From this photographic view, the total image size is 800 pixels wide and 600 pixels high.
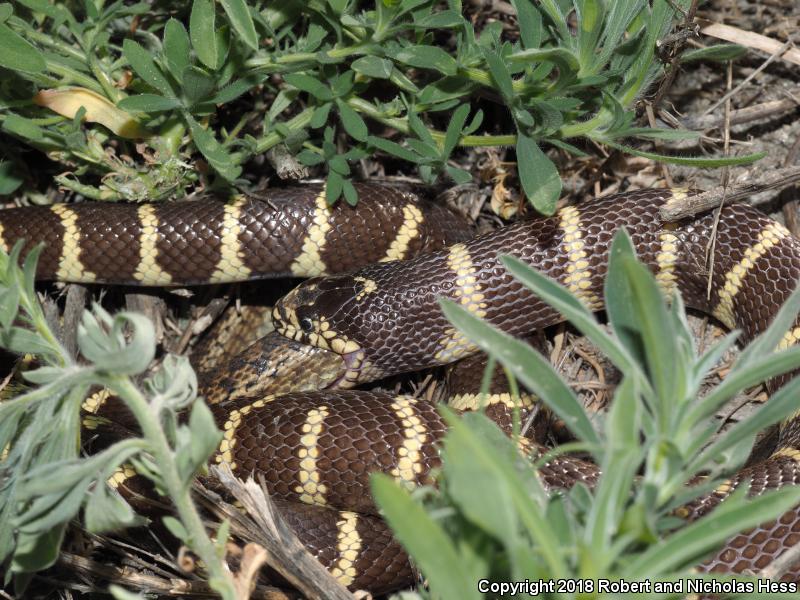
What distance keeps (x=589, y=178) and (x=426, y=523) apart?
12.4 ft

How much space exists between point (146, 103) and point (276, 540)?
2.19 m

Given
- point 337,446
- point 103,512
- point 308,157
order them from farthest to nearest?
point 308,157 < point 337,446 < point 103,512

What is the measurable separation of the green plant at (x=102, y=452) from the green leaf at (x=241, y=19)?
148 centimetres

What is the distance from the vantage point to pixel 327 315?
15.3 ft

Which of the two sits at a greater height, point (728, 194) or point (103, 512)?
point (728, 194)

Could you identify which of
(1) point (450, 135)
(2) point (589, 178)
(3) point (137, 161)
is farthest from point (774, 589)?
(3) point (137, 161)

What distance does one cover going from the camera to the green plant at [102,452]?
1843mm

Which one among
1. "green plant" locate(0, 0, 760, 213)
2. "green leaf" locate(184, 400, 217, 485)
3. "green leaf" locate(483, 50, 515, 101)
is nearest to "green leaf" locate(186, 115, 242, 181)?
"green plant" locate(0, 0, 760, 213)

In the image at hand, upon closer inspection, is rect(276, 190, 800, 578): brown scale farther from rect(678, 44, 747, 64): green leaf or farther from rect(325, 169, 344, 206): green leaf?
rect(678, 44, 747, 64): green leaf

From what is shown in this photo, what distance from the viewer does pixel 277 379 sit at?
15.7 feet

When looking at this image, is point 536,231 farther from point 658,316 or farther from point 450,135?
point 658,316

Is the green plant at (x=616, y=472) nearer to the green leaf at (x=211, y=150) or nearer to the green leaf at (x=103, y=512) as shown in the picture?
the green leaf at (x=103, y=512)

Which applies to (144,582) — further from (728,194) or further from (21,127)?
(728,194)

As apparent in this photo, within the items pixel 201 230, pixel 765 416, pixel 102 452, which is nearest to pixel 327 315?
pixel 201 230
